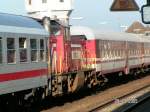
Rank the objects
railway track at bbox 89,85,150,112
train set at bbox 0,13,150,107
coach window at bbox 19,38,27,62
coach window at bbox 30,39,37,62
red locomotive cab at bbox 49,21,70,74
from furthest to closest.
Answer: red locomotive cab at bbox 49,21,70,74 → railway track at bbox 89,85,150,112 → coach window at bbox 30,39,37,62 → coach window at bbox 19,38,27,62 → train set at bbox 0,13,150,107

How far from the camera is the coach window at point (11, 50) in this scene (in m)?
15.4

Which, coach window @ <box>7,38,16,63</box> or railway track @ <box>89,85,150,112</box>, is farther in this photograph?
railway track @ <box>89,85,150,112</box>

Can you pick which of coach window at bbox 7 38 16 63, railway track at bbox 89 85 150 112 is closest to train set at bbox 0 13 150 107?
coach window at bbox 7 38 16 63

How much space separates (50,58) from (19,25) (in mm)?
3258

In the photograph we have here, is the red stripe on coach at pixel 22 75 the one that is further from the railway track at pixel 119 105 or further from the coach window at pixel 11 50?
the railway track at pixel 119 105

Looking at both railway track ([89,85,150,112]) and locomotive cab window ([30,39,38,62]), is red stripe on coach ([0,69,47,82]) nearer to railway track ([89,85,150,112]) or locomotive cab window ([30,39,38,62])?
locomotive cab window ([30,39,38,62])

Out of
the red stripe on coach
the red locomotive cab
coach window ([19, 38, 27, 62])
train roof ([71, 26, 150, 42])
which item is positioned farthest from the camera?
train roof ([71, 26, 150, 42])

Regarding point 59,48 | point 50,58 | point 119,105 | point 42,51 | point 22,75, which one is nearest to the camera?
point 22,75

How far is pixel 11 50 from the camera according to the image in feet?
51.1

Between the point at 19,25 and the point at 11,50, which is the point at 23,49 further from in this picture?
the point at 11,50

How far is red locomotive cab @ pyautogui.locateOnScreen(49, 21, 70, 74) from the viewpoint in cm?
1987

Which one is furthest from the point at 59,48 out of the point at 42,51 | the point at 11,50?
the point at 11,50

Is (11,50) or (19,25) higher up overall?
(19,25)

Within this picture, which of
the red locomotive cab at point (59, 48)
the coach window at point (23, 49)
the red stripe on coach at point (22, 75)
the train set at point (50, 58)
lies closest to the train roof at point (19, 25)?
the train set at point (50, 58)
